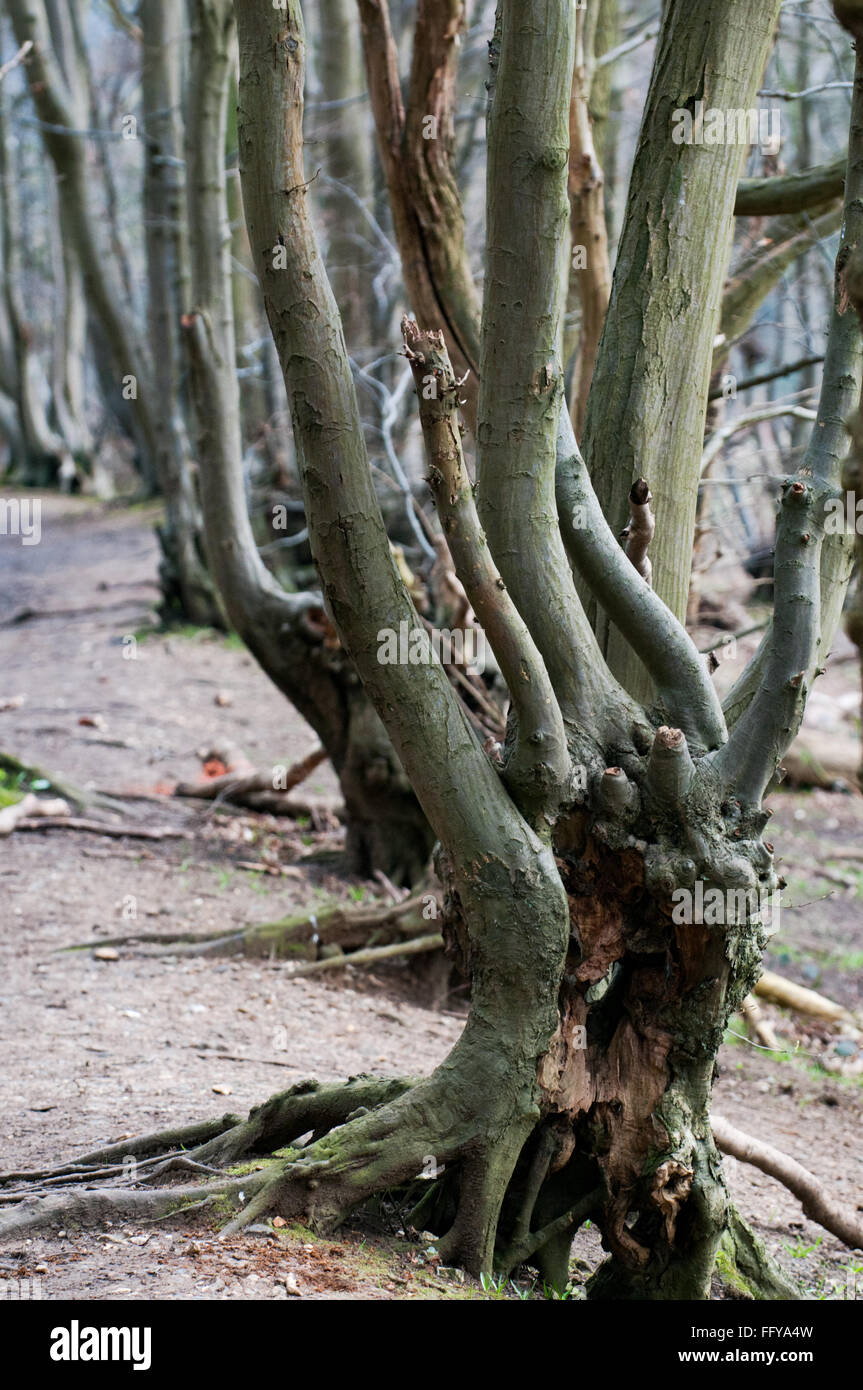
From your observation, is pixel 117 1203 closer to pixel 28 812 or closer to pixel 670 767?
pixel 670 767

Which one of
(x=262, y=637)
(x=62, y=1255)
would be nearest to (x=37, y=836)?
(x=262, y=637)

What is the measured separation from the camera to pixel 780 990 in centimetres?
674

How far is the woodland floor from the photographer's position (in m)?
2.94

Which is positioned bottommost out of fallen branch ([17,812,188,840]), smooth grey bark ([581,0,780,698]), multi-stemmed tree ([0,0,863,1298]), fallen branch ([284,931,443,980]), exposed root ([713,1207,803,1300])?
exposed root ([713,1207,803,1300])

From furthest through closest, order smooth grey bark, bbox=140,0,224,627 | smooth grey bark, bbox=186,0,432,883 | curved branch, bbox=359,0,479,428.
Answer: smooth grey bark, bbox=140,0,224,627 < smooth grey bark, bbox=186,0,432,883 < curved branch, bbox=359,0,479,428

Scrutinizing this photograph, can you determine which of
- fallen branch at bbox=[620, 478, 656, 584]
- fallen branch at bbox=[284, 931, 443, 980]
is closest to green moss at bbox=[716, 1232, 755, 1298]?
fallen branch at bbox=[620, 478, 656, 584]

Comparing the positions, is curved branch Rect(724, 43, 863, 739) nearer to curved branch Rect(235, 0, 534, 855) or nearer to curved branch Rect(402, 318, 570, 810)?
curved branch Rect(402, 318, 570, 810)

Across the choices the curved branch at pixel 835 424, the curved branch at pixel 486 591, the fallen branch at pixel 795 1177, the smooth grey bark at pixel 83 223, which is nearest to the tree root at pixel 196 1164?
the curved branch at pixel 486 591

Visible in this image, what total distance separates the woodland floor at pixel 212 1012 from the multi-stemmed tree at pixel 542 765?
0.91ft

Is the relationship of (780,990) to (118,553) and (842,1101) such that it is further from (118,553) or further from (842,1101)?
(118,553)

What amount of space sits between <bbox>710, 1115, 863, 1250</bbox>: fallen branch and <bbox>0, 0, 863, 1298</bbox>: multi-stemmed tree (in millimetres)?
553

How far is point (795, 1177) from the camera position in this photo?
13.3 feet

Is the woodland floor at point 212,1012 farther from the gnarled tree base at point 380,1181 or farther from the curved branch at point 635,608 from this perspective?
the curved branch at point 635,608

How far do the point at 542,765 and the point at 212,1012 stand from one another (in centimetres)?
276
